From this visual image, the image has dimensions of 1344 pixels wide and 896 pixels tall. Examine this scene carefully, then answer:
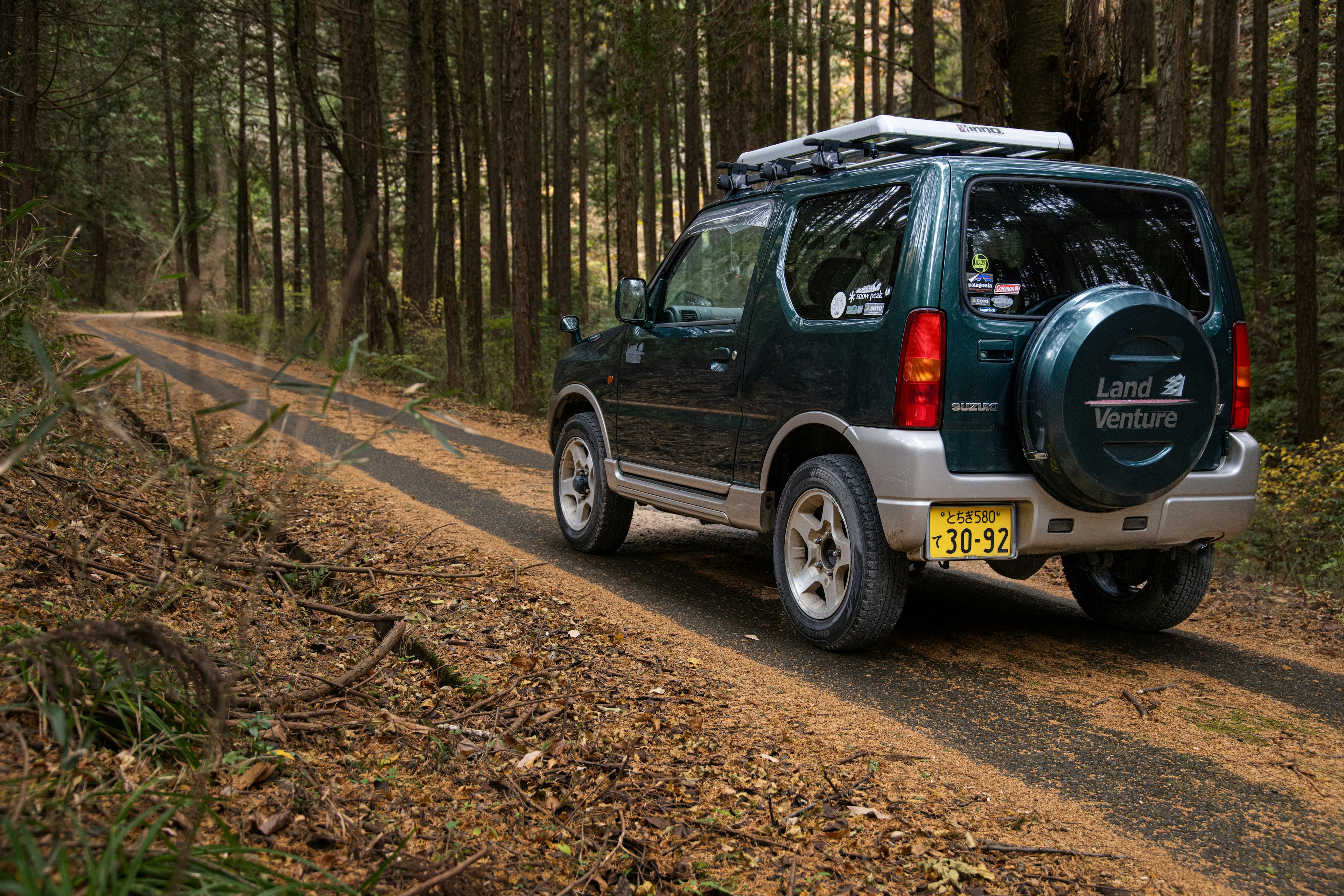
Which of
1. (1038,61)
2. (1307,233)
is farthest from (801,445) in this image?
(1307,233)

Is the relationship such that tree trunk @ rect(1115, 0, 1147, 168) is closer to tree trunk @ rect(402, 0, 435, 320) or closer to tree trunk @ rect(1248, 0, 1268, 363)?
tree trunk @ rect(1248, 0, 1268, 363)

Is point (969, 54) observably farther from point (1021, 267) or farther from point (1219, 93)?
point (1021, 267)

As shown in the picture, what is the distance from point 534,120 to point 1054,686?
27.0 metres

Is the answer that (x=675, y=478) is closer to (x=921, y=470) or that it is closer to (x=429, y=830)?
(x=921, y=470)

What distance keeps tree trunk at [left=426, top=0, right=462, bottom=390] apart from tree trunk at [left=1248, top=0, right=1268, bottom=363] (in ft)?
49.1

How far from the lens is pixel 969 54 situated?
19.8 metres

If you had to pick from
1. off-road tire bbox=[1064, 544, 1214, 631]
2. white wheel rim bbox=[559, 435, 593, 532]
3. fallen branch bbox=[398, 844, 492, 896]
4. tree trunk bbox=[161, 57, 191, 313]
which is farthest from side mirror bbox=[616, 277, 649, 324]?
fallen branch bbox=[398, 844, 492, 896]

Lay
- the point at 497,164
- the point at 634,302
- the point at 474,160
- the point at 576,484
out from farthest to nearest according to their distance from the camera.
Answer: the point at 497,164 < the point at 474,160 < the point at 576,484 < the point at 634,302

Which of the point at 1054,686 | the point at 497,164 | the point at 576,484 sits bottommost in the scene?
the point at 1054,686

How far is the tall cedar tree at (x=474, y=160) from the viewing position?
20016 millimetres

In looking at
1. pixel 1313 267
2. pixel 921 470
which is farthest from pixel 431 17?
pixel 921 470

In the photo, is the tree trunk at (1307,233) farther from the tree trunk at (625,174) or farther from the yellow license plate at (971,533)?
the yellow license plate at (971,533)

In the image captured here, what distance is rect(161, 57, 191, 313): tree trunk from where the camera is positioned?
2986 mm

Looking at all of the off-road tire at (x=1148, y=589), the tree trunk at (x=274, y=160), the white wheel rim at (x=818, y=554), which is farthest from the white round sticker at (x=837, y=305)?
the tree trunk at (x=274, y=160)
